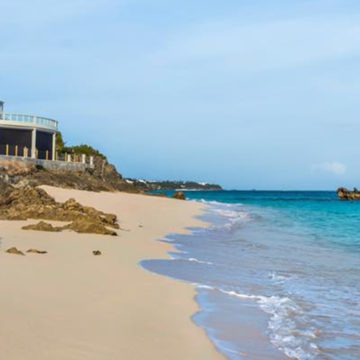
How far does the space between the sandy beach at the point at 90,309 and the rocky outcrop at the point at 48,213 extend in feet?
10.5

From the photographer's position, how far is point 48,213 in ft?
59.8

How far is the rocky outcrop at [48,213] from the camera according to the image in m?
15.6

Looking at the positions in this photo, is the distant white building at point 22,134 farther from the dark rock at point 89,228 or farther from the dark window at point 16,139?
the dark rock at point 89,228

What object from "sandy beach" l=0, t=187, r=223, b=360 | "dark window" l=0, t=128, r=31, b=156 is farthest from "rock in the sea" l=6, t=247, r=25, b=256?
"dark window" l=0, t=128, r=31, b=156

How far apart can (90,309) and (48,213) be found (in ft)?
39.3

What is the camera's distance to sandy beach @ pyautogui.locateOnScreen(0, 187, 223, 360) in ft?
16.8

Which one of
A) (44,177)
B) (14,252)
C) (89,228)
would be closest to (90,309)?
(14,252)

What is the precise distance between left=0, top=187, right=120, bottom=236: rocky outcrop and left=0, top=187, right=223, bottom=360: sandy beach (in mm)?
3207

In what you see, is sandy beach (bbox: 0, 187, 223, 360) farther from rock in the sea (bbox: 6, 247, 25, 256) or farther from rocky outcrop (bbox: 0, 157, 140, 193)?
rocky outcrop (bbox: 0, 157, 140, 193)

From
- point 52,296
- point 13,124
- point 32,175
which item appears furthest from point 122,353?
point 13,124

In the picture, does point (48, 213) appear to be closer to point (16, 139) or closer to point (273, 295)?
point (273, 295)

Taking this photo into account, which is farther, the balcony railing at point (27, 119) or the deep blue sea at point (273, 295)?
the balcony railing at point (27, 119)

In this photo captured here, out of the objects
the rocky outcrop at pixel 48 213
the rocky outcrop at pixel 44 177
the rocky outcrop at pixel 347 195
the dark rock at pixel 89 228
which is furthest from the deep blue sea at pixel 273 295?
the rocky outcrop at pixel 347 195

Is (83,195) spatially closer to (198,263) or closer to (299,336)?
(198,263)
